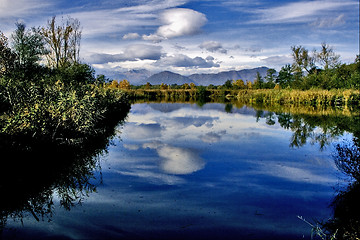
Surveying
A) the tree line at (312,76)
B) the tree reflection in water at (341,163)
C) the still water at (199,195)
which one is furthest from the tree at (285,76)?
the still water at (199,195)

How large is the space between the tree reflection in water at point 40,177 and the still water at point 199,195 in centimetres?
16

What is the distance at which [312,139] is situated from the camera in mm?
12523

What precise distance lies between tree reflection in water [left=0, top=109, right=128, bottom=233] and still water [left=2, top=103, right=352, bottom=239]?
0.16 meters

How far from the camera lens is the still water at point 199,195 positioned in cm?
461

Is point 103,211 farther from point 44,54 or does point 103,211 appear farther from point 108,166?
point 44,54

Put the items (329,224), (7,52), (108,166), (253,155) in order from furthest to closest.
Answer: (7,52), (253,155), (108,166), (329,224)

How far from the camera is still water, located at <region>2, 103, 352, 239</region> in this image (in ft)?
15.1

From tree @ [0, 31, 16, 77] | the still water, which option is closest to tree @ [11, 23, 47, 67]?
tree @ [0, 31, 16, 77]

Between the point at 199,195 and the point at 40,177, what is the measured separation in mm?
3727

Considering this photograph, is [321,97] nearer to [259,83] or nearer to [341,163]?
[341,163]

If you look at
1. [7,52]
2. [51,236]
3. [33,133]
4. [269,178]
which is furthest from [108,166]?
[7,52]

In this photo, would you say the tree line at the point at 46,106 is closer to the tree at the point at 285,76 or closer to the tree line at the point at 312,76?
the tree line at the point at 312,76

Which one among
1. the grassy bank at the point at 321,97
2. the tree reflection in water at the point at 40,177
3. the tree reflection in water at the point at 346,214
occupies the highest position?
the grassy bank at the point at 321,97

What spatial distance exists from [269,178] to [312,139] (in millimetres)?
6411
